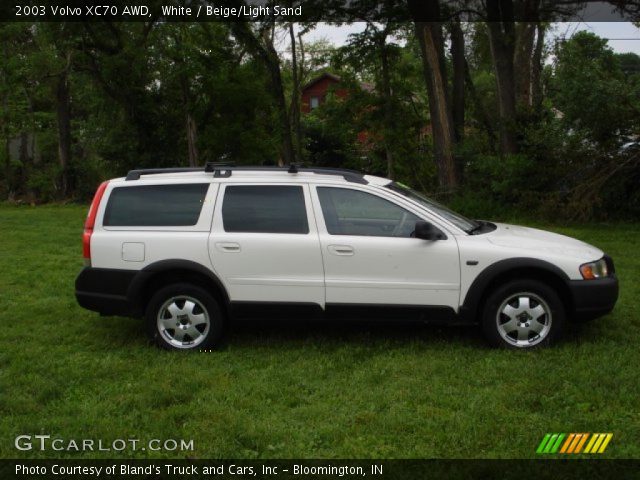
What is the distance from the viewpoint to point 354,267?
5824mm

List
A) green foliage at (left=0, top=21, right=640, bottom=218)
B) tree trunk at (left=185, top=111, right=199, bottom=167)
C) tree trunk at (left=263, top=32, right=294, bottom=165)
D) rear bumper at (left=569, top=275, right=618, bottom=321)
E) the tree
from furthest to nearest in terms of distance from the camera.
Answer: tree trunk at (left=185, top=111, right=199, bottom=167) < tree trunk at (left=263, top=32, right=294, bottom=165) < the tree < green foliage at (left=0, top=21, right=640, bottom=218) < rear bumper at (left=569, top=275, right=618, bottom=321)

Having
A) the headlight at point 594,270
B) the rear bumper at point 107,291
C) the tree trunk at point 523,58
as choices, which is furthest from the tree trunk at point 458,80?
the rear bumper at point 107,291

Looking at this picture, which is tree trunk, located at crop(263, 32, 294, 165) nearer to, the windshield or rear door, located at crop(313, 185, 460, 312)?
the windshield

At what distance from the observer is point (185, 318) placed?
5988 mm

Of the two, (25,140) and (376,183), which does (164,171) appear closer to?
(376,183)

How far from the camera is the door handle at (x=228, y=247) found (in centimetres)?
591

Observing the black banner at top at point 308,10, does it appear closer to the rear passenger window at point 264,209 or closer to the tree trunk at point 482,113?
the tree trunk at point 482,113

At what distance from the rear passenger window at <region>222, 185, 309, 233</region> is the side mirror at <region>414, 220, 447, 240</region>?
3.21 ft

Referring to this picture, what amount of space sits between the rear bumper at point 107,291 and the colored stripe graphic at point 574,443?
3.65 metres

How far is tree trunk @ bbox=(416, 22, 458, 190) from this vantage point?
16.1 meters

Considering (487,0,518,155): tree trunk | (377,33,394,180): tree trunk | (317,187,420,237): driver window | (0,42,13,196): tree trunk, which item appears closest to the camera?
(317,187,420,237): driver window

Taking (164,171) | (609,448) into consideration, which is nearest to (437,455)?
(609,448)

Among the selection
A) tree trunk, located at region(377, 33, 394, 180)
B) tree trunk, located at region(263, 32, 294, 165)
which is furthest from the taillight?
tree trunk, located at region(263, 32, 294, 165)

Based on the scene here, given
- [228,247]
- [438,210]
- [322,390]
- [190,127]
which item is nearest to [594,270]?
[438,210]
